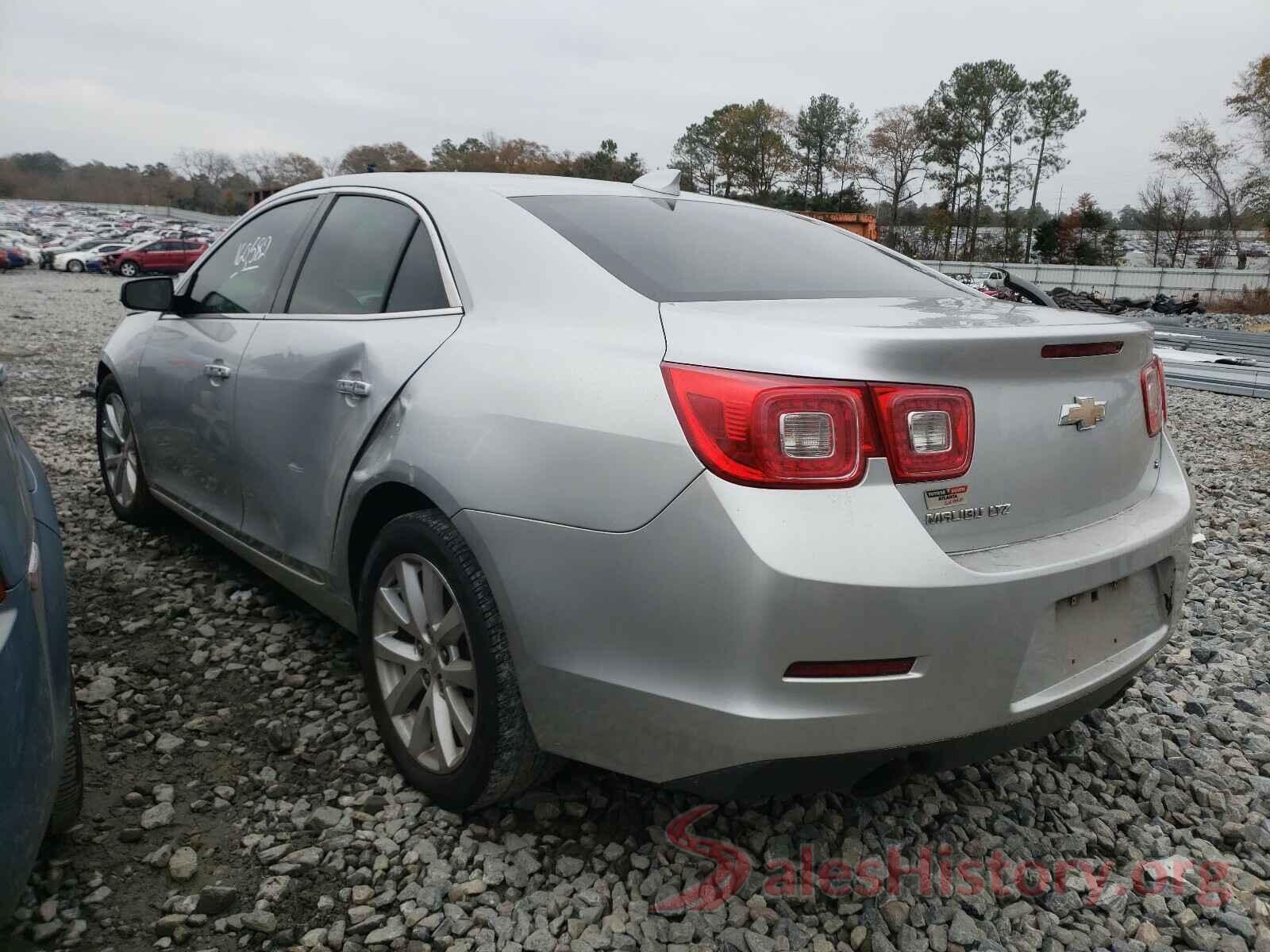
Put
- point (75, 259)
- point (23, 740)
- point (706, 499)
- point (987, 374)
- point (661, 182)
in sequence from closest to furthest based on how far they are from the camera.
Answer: point (23, 740) → point (706, 499) → point (987, 374) → point (661, 182) → point (75, 259)

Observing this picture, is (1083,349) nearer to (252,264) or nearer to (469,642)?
(469,642)

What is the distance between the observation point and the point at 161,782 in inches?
99.0

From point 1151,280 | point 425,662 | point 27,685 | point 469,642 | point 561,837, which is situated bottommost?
point 561,837

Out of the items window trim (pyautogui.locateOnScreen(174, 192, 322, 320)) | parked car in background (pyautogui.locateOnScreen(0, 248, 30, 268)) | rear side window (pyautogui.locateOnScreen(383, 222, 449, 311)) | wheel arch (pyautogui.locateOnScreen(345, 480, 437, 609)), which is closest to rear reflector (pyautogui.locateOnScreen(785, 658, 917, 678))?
wheel arch (pyautogui.locateOnScreen(345, 480, 437, 609))

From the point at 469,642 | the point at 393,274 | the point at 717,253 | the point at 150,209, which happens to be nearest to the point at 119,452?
the point at 393,274

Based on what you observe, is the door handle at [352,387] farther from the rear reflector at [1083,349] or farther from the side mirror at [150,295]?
the rear reflector at [1083,349]

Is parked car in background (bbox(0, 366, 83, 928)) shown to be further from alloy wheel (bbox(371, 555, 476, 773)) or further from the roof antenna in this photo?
the roof antenna

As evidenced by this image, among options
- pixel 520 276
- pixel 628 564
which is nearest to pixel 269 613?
pixel 520 276

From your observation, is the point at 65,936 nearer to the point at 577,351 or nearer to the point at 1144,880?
the point at 577,351

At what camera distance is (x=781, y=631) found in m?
1.65

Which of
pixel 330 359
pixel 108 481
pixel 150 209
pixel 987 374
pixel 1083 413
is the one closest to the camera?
pixel 987 374

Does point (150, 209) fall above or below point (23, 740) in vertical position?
above

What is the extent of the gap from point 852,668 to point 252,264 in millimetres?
2677

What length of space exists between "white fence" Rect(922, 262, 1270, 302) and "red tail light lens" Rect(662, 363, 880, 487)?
3177 centimetres
